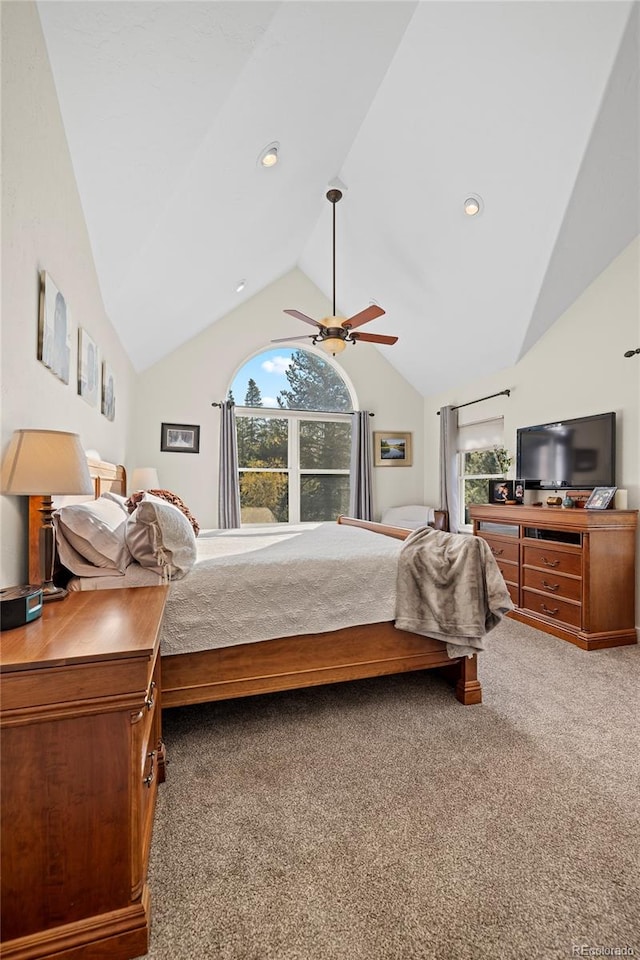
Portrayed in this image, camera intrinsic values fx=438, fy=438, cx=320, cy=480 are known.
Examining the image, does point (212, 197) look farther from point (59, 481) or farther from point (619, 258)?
point (619, 258)

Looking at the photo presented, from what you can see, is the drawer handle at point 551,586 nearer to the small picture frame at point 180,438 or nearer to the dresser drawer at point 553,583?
the dresser drawer at point 553,583

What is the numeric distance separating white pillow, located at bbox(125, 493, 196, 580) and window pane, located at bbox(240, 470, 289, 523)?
12.1 feet

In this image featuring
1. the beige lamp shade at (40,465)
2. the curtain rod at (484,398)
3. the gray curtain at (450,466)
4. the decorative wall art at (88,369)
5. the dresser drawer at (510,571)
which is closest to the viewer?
the beige lamp shade at (40,465)

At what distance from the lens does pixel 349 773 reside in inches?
66.4

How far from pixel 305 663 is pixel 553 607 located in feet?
7.21

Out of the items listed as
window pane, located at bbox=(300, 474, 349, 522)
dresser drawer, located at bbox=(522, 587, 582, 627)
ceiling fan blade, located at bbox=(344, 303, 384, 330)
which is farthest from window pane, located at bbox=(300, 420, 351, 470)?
dresser drawer, located at bbox=(522, 587, 582, 627)

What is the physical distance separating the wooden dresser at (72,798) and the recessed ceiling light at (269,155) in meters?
3.08

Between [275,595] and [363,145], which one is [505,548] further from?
[363,145]

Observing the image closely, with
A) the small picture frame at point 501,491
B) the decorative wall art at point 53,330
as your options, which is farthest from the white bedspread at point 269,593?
the small picture frame at point 501,491

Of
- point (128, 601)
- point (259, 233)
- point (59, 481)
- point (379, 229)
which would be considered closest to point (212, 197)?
point (259, 233)

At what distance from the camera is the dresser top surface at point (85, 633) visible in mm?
967

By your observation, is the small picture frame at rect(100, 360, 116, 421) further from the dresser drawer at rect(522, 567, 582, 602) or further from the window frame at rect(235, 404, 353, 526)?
the dresser drawer at rect(522, 567, 582, 602)

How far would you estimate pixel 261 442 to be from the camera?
5.66 meters

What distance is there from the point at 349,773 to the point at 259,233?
3.99 metres
